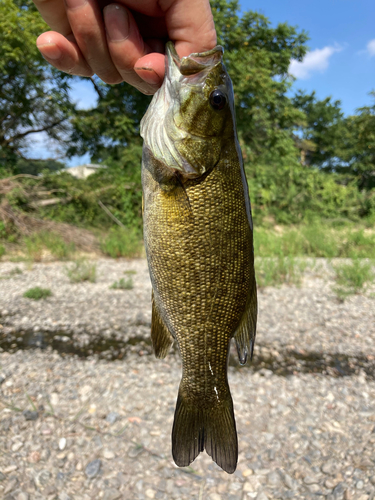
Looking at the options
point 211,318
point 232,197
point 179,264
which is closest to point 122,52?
point 232,197

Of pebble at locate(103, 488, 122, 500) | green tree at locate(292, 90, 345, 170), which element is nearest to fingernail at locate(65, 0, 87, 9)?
pebble at locate(103, 488, 122, 500)

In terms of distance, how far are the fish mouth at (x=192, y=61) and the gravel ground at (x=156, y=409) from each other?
3.40 meters

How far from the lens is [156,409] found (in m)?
4.16

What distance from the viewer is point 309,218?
18391 mm

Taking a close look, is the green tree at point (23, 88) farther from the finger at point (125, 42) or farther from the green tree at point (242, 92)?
the finger at point (125, 42)

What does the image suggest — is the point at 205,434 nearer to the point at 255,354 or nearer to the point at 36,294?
the point at 255,354

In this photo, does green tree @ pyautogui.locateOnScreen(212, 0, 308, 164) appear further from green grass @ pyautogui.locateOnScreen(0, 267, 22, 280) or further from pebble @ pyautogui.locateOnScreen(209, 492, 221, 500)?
pebble @ pyautogui.locateOnScreen(209, 492, 221, 500)

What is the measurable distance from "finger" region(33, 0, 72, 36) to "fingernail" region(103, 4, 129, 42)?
239mm

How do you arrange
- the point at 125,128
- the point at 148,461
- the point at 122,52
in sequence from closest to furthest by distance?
the point at 122,52
the point at 148,461
the point at 125,128

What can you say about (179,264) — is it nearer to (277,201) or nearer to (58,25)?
(58,25)

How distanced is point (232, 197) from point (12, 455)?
3563 millimetres

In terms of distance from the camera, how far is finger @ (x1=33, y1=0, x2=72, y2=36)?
1679 mm

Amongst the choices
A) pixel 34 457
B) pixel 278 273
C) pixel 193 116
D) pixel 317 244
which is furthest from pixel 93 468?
pixel 317 244

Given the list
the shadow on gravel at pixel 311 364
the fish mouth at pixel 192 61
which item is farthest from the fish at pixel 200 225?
the shadow on gravel at pixel 311 364
